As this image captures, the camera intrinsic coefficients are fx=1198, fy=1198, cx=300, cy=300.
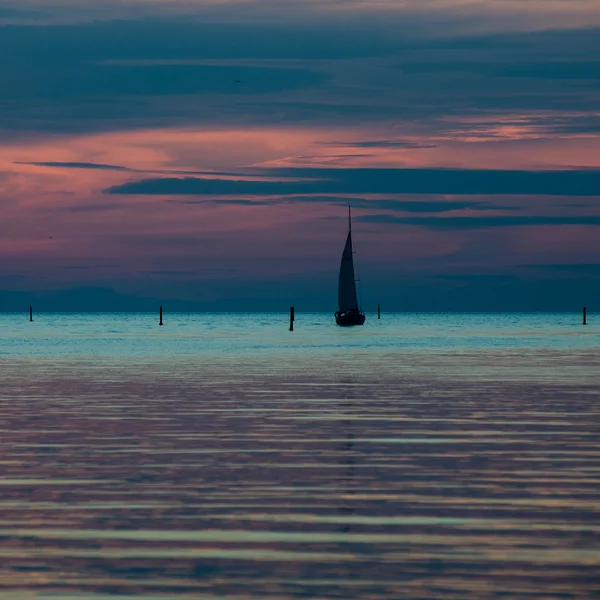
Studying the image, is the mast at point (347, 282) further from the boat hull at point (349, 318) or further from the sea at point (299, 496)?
the sea at point (299, 496)

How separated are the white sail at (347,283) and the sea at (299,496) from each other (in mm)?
99737

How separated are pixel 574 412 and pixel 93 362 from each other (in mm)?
35484

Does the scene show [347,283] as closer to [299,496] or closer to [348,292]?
[348,292]

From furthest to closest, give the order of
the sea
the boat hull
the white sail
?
the boat hull < the white sail < the sea

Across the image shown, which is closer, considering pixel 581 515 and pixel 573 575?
pixel 573 575

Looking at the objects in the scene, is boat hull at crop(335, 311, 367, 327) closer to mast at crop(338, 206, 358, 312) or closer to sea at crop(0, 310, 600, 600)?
mast at crop(338, 206, 358, 312)

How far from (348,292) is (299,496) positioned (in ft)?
410

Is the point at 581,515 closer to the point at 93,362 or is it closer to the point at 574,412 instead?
the point at 574,412

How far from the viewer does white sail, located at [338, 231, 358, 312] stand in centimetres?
13562

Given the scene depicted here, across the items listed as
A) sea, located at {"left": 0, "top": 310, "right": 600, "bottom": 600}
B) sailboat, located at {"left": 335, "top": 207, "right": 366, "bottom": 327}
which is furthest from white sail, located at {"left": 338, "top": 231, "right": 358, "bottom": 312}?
sea, located at {"left": 0, "top": 310, "right": 600, "bottom": 600}

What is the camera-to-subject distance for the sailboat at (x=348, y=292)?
13600 centimetres

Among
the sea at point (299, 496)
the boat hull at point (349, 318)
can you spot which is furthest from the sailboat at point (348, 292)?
the sea at point (299, 496)

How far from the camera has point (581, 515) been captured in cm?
1502

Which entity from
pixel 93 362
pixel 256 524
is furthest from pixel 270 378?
pixel 256 524
